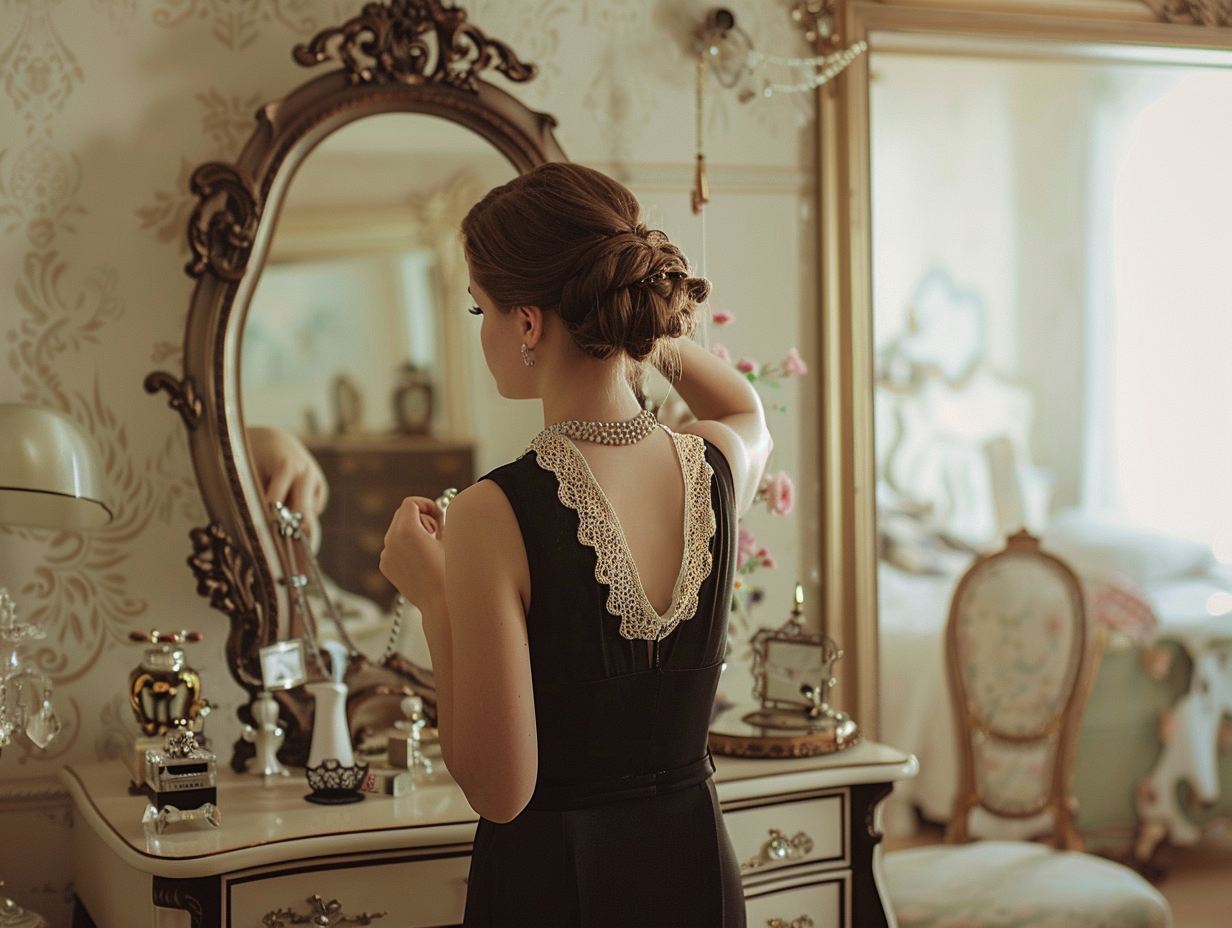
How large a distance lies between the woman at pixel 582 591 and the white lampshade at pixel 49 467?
2.44 feet

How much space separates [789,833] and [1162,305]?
4.57m

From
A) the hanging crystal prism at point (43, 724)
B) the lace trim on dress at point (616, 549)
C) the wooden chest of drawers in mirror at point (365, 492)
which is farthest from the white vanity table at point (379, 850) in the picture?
the lace trim on dress at point (616, 549)

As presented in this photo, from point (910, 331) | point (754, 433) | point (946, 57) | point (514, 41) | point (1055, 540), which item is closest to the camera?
point (754, 433)

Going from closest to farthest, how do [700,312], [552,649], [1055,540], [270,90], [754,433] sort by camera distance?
[552,649] → [700,312] → [754,433] → [270,90] → [1055,540]

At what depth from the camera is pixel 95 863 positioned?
1.94 metres

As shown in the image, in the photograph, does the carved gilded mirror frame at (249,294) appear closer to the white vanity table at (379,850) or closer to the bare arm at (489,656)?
the white vanity table at (379,850)

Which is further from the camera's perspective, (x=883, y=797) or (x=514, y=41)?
(x=514, y=41)

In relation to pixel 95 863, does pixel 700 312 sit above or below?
above

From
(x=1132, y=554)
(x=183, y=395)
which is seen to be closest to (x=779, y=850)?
(x=183, y=395)

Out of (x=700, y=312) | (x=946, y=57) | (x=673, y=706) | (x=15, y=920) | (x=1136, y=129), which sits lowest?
(x=15, y=920)

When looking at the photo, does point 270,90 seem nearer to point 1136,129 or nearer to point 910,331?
point 910,331

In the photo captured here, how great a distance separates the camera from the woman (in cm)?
130

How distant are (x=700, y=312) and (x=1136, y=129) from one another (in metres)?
5.11

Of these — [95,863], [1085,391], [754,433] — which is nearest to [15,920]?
[95,863]
